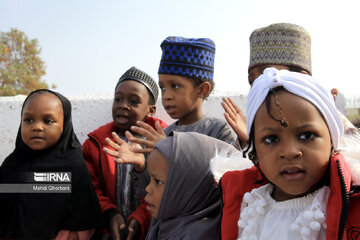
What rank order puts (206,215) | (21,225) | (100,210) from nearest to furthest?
(206,215), (21,225), (100,210)

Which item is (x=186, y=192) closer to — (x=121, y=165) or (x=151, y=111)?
(x=121, y=165)

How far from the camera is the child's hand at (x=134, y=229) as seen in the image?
2.79 m

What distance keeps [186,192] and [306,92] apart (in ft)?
3.39

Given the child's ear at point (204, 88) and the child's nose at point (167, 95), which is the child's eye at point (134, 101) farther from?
the child's ear at point (204, 88)

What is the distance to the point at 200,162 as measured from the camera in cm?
230

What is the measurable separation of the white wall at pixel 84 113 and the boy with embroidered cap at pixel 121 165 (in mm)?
506

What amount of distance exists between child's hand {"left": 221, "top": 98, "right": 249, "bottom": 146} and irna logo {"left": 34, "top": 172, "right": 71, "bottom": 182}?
4.88 feet

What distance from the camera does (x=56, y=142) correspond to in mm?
3238

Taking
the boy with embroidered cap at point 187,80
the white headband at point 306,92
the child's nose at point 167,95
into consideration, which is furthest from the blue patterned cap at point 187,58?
the white headband at point 306,92

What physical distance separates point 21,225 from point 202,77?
2107 mm


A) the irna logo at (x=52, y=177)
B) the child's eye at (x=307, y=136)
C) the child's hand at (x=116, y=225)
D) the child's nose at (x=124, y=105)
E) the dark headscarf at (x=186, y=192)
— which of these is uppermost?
the child's eye at (x=307, y=136)

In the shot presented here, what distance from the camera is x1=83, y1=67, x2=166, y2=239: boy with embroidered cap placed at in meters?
3.17

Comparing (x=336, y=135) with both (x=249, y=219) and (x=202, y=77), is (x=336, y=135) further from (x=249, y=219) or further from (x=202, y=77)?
(x=202, y=77)

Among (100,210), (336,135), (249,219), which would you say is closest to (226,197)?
(249,219)
